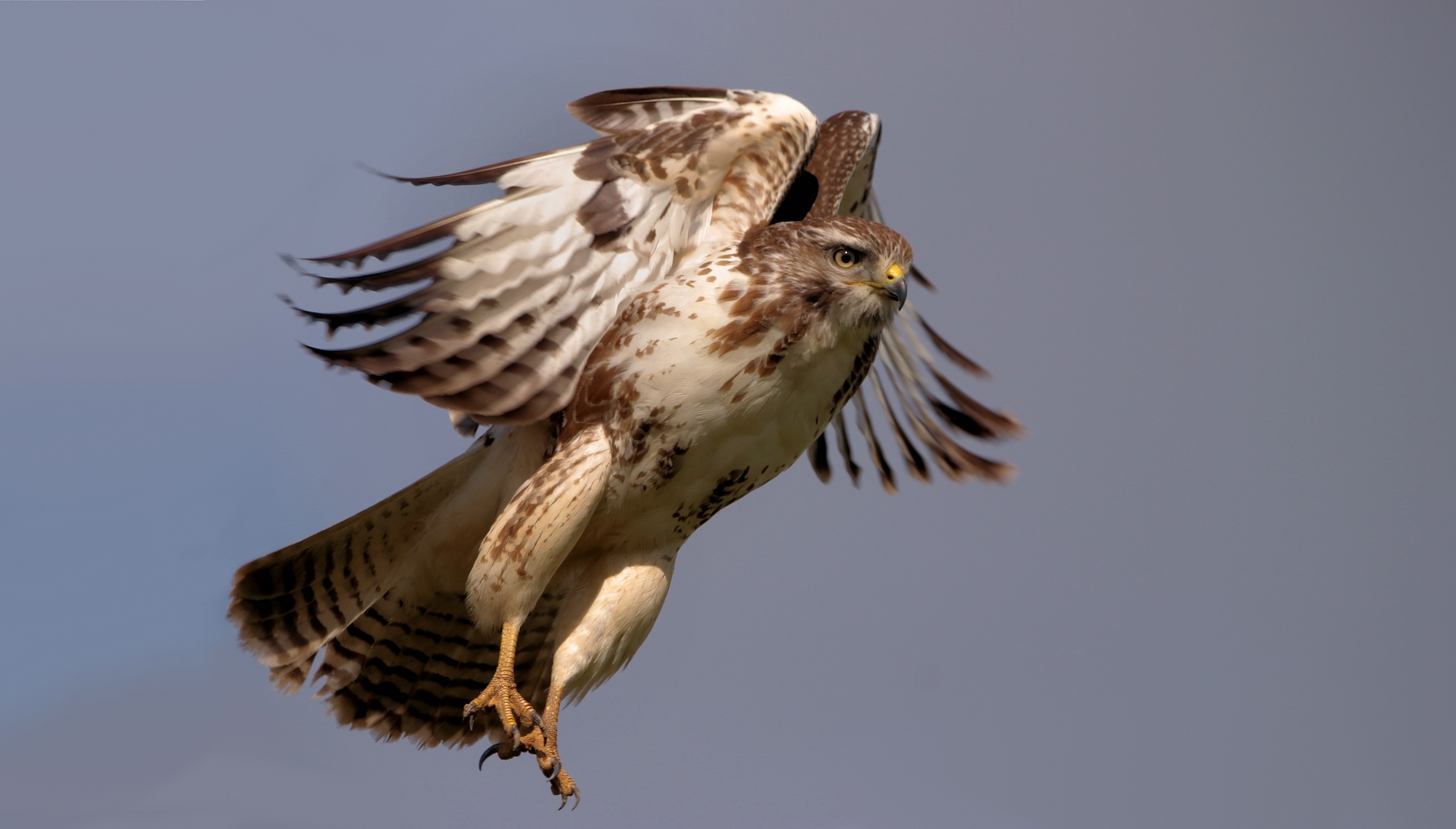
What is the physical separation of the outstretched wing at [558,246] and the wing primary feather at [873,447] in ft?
4.54

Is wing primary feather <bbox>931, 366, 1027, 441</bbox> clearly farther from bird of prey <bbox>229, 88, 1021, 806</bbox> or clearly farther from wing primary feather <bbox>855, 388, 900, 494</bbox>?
bird of prey <bbox>229, 88, 1021, 806</bbox>

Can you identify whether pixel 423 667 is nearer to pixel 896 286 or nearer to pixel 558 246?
pixel 558 246

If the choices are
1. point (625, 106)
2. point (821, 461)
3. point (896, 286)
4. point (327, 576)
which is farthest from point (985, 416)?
point (327, 576)

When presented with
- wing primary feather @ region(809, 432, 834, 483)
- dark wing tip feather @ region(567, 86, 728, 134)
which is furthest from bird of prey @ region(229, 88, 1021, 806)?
wing primary feather @ region(809, 432, 834, 483)

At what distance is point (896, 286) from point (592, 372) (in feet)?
3.33

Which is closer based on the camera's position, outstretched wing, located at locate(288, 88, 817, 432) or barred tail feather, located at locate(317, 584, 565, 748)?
outstretched wing, located at locate(288, 88, 817, 432)

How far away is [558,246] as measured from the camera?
15.1 feet

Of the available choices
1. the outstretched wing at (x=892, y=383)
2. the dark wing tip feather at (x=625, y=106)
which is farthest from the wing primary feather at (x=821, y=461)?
the dark wing tip feather at (x=625, y=106)

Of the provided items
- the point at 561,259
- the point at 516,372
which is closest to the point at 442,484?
the point at 516,372

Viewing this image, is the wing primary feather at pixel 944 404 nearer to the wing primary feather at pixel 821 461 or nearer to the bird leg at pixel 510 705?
the wing primary feather at pixel 821 461

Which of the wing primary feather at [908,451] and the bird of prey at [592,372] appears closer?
the bird of prey at [592,372]

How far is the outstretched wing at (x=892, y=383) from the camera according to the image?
5.60 metres

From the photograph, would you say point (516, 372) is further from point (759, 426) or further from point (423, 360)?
point (759, 426)

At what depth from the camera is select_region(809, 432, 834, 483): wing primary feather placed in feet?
19.5
